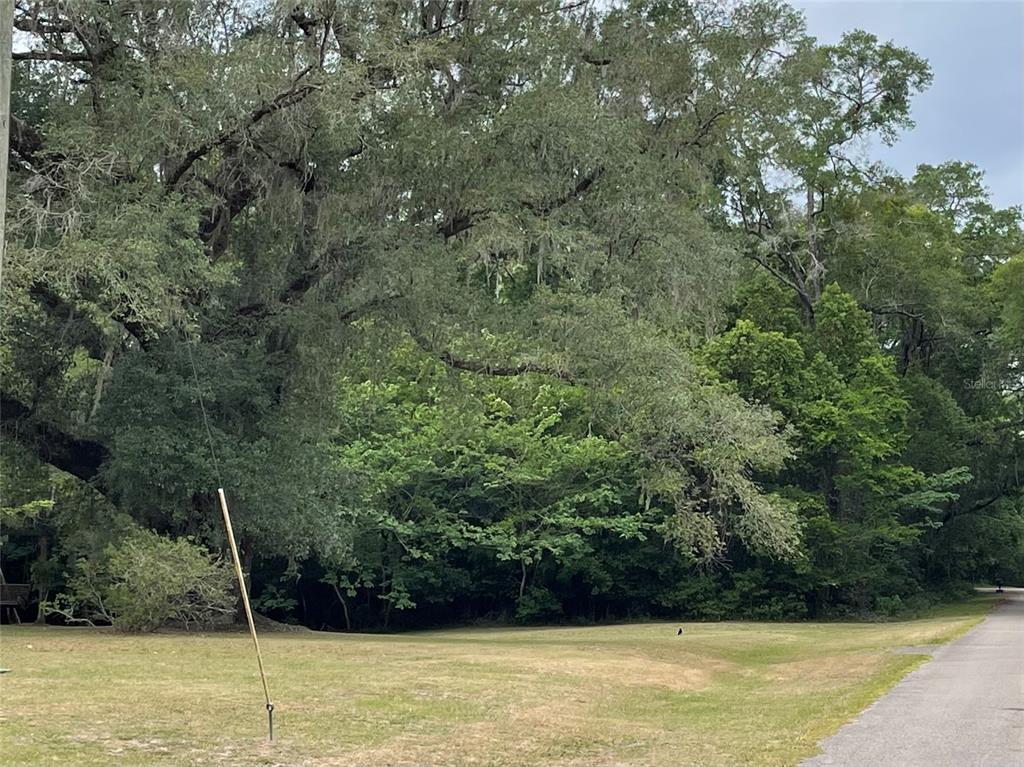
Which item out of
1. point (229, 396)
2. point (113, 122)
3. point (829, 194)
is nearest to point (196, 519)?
point (229, 396)

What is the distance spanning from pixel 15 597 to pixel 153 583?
13.3m

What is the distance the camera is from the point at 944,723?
29.2 feet

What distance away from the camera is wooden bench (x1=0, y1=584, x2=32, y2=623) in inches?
1104

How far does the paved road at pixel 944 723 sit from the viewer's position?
7.41 meters

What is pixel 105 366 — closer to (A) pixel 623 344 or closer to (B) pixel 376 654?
(B) pixel 376 654

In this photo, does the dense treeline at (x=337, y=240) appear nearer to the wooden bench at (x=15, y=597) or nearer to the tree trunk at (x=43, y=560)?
the tree trunk at (x=43, y=560)

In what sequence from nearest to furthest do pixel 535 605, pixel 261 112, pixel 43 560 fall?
pixel 261 112 → pixel 43 560 → pixel 535 605

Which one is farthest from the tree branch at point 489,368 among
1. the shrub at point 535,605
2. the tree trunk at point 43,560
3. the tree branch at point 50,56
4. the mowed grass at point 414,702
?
the shrub at point 535,605

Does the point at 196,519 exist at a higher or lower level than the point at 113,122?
lower

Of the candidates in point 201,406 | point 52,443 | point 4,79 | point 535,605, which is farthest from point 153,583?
point 535,605

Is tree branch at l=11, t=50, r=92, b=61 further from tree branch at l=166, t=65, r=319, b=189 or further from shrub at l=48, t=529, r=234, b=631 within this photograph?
shrub at l=48, t=529, r=234, b=631

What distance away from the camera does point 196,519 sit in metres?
20.0

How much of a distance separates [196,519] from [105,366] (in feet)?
11.0

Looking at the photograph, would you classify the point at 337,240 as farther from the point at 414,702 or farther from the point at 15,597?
the point at 15,597
